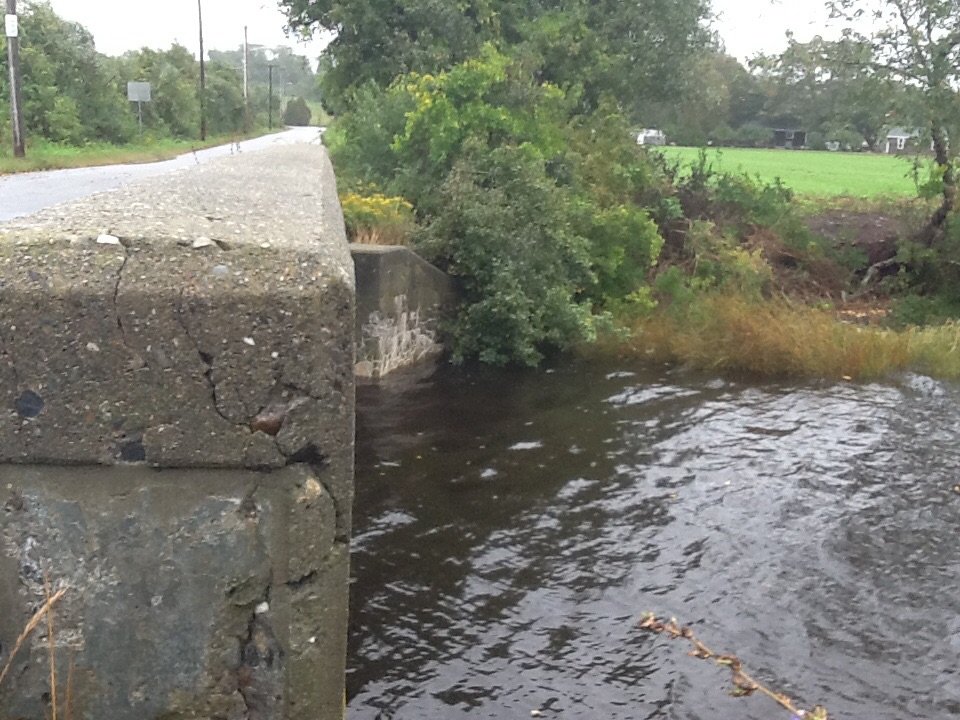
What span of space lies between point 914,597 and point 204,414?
4326mm

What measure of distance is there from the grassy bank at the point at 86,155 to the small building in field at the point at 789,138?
186 feet

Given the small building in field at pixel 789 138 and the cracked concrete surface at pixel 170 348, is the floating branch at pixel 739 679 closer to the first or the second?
the cracked concrete surface at pixel 170 348

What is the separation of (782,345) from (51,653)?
9.29m

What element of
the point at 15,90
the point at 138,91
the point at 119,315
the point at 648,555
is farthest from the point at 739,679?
the point at 138,91

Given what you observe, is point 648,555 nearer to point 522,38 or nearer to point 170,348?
point 170,348

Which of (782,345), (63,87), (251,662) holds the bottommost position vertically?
(782,345)

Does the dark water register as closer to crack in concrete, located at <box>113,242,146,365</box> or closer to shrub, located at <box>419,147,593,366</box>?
shrub, located at <box>419,147,593,366</box>

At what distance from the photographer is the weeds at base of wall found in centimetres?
192

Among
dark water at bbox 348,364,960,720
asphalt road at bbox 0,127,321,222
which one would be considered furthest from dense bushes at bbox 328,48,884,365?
asphalt road at bbox 0,127,321,222

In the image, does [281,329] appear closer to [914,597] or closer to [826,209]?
[914,597]

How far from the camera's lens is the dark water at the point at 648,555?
13.3 feet

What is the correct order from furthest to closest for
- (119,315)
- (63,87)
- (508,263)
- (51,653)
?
(63,87) < (508,263) < (51,653) < (119,315)

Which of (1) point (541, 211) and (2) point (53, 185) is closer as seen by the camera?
(1) point (541, 211)

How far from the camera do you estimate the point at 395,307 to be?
31.8 ft
